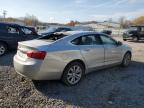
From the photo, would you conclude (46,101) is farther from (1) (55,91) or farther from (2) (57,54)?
(2) (57,54)

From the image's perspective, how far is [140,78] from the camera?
21.4ft

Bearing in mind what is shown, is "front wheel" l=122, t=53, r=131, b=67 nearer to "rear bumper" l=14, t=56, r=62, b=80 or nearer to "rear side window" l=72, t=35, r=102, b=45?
"rear side window" l=72, t=35, r=102, b=45

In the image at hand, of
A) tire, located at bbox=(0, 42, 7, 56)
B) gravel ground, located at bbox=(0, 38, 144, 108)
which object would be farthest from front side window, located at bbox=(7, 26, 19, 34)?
gravel ground, located at bbox=(0, 38, 144, 108)

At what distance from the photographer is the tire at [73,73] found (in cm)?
554

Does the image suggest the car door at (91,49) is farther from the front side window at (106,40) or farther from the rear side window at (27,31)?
the rear side window at (27,31)

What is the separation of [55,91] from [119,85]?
1875 mm

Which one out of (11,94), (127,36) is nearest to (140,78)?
(11,94)

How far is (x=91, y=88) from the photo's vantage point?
557 cm

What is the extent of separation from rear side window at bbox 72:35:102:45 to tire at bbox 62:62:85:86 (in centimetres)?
65

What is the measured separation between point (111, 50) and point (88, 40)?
1164 millimetres

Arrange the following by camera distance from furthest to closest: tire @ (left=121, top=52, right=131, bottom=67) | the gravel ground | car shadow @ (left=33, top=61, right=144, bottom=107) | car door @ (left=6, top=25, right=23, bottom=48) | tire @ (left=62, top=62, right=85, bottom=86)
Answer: car door @ (left=6, top=25, right=23, bottom=48) < tire @ (left=121, top=52, right=131, bottom=67) < tire @ (left=62, top=62, right=85, bottom=86) < car shadow @ (left=33, top=61, right=144, bottom=107) < the gravel ground

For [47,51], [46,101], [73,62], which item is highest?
[47,51]

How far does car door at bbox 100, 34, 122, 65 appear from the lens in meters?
6.81

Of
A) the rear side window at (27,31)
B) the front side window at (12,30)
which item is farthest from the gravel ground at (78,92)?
the rear side window at (27,31)
